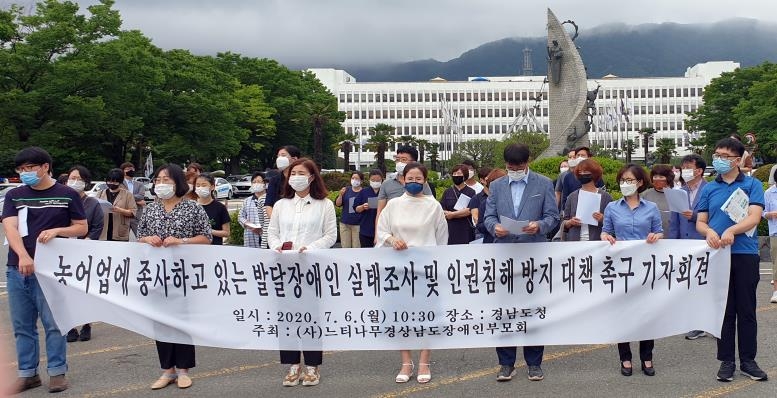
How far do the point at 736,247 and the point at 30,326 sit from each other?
547cm

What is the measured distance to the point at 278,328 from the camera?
253 inches

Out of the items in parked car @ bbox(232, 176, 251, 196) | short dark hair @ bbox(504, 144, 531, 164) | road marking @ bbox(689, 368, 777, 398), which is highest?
short dark hair @ bbox(504, 144, 531, 164)

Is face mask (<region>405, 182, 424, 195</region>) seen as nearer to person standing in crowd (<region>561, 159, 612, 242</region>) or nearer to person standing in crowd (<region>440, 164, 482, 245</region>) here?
person standing in crowd (<region>561, 159, 612, 242</region>)

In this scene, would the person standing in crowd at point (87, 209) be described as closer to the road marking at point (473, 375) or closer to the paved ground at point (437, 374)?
the paved ground at point (437, 374)

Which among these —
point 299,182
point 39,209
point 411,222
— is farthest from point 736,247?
point 39,209

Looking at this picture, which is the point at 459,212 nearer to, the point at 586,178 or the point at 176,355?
the point at 586,178

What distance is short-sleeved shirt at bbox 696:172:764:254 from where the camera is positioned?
237 inches

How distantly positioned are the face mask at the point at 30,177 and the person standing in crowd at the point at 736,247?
5.12m

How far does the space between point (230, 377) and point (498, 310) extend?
88.6 inches

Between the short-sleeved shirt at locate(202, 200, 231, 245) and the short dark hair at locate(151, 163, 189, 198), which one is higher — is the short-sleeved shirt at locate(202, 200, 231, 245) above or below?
below

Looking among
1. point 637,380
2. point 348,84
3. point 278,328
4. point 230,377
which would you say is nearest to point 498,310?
point 637,380

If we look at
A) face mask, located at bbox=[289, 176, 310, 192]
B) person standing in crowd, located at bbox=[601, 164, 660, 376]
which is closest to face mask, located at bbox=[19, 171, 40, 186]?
face mask, located at bbox=[289, 176, 310, 192]

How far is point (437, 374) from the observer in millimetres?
6566

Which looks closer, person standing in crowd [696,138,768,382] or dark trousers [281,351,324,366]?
person standing in crowd [696,138,768,382]
